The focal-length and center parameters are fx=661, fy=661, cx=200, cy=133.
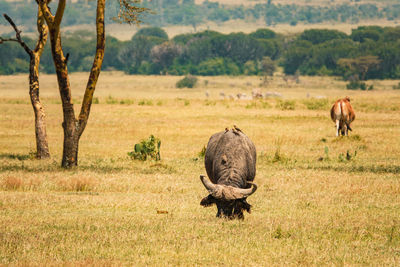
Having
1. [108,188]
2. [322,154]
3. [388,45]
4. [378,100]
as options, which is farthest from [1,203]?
[388,45]

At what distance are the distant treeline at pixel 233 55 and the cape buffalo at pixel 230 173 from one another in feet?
291

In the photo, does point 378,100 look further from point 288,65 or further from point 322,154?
point 288,65

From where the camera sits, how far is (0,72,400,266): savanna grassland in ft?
29.1

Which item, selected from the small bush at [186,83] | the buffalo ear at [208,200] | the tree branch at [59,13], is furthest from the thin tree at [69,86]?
the small bush at [186,83]

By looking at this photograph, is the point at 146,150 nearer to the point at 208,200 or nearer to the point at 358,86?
the point at 208,200

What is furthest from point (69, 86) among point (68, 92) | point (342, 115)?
point (342, 115)

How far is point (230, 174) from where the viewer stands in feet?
35.2

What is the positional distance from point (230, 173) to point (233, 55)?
4586 inches

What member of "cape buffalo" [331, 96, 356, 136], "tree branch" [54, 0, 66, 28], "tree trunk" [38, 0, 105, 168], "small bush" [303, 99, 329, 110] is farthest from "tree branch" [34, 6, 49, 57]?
"small bush" [303, 99, 329, 110]

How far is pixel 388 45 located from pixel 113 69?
49162 mm

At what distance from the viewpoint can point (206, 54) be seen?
413ft

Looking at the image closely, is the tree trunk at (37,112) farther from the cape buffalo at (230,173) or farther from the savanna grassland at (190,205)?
the cape buffalo at (230,173)

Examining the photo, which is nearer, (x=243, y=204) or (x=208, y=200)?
(x=208, y=200)

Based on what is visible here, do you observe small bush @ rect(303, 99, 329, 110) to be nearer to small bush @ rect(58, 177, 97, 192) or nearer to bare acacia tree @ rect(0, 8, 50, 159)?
bare acacia tree @ rect(0, 8, 50, 159)
